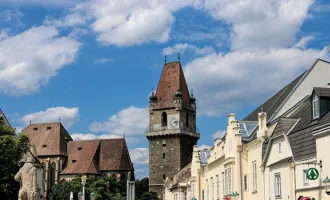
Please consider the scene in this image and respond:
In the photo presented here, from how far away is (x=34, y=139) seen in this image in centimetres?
13388

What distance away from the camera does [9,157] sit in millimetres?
48000

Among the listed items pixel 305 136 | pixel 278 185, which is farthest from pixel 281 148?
pixel 305 136

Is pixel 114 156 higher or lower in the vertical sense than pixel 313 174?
higher

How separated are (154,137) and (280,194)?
8773 cm

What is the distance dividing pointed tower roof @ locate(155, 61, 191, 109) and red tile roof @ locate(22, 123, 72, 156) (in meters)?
24.2

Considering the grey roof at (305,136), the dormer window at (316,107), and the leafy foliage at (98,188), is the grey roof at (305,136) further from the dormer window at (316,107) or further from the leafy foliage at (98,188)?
the leafy foliage at (98,188)

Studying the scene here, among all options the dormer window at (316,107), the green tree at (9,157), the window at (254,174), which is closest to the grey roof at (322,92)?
the dormer window at (316,107)

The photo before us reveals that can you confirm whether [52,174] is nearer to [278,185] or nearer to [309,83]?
[309,83]

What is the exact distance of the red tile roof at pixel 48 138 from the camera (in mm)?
131125

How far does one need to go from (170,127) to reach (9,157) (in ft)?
237

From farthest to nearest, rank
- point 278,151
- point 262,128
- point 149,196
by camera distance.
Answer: point 149,196 < point 262,128 < point 278,151

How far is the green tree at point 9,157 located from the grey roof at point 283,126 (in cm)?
2314

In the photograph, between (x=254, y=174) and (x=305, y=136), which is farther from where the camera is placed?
(x=254, y=174)

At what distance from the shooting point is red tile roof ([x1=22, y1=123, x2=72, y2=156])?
13112 centimetres
